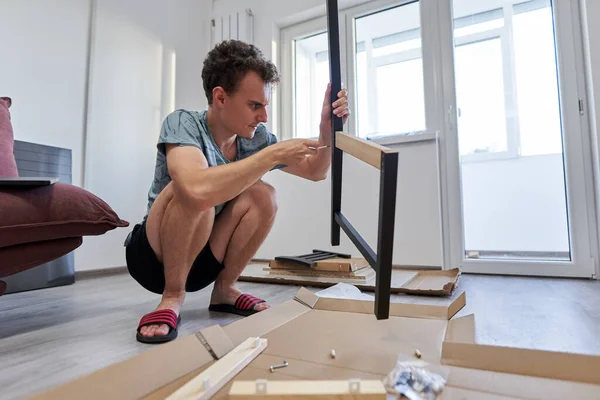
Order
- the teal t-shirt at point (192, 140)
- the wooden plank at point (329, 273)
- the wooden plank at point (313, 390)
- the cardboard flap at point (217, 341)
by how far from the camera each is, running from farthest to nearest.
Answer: the wooden plank at point (329, 273) → the teal t-shirt at point (192, 140) → the cardboard flap at point (217, 341) → the wooden plank at point (313, 390)

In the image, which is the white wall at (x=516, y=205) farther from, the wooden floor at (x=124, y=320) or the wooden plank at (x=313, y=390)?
the wooden plank at (x=313, y=390)

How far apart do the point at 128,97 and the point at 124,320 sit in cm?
160

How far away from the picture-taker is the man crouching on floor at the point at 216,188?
0.85 metres

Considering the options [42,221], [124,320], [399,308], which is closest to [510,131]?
[399,308]

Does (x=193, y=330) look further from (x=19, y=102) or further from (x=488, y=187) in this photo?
(x=488, y=187)

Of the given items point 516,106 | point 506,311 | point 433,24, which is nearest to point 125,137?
point 433,24

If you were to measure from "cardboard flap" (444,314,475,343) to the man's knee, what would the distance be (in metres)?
0.59

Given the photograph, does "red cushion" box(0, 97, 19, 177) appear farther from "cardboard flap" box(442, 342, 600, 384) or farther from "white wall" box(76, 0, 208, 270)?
"cardboard flap" box(442, 342, 600, 384)

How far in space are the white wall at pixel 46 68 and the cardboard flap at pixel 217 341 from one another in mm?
1579

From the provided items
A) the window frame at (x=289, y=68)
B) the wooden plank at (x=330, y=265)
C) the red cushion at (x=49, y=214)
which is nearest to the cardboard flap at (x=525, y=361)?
the red cushion at (x=49, y=214)

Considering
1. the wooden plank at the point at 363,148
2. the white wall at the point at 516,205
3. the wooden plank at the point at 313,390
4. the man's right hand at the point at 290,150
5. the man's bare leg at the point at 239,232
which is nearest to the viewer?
the wooden plank at the point at 313,390

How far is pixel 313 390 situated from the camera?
46 cm

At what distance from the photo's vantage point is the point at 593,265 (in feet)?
5.93

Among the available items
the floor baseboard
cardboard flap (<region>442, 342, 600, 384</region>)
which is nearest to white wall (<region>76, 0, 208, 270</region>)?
the floor baseboard
